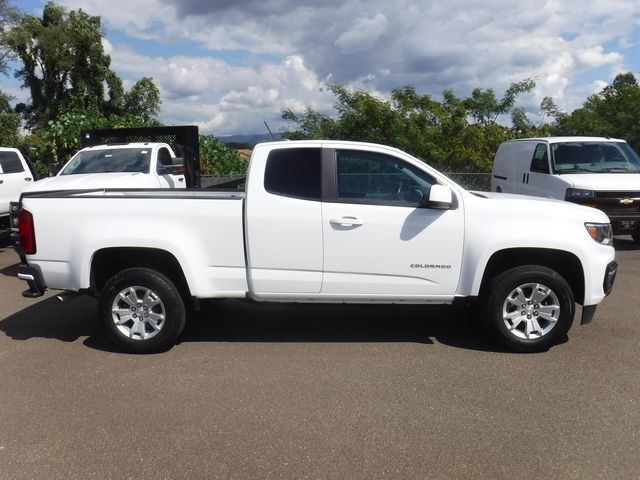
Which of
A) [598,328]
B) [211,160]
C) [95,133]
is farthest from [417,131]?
[598,328]

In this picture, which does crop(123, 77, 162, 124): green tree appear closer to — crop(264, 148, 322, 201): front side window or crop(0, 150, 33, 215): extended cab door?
crop(0, 150, 33, 215): extended cab door

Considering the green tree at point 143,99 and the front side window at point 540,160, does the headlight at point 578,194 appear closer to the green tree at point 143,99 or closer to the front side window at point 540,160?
the front side window at point 540,160

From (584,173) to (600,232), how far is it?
5.46 m

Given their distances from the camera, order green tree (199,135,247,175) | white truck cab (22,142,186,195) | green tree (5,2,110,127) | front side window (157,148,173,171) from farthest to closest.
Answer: green tree (5,2,110,127) → green tree (199,135,247,175) → front side window (157,148,173,171) → white truck cab (22,142,186,195)

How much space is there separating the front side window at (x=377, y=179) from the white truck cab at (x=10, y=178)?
7821mm

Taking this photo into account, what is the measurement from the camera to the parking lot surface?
345 cm

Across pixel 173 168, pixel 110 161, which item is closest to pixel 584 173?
pixel 173 168

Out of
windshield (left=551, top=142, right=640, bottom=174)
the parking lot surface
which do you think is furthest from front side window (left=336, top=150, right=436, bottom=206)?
windshield (left=551, top=142, right=640, bottom=174)

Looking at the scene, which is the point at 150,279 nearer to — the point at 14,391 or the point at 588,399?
the point at 14,391

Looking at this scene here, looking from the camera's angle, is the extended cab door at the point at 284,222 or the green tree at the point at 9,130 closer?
the extended cab door at the point at 284,222

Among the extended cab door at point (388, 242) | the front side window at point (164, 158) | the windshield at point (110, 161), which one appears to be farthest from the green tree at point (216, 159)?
the extended cab door at point (388, 242)

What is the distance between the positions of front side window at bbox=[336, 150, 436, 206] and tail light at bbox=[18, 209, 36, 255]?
108 inches

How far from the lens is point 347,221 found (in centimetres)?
505

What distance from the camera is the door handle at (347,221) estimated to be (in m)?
5.05
